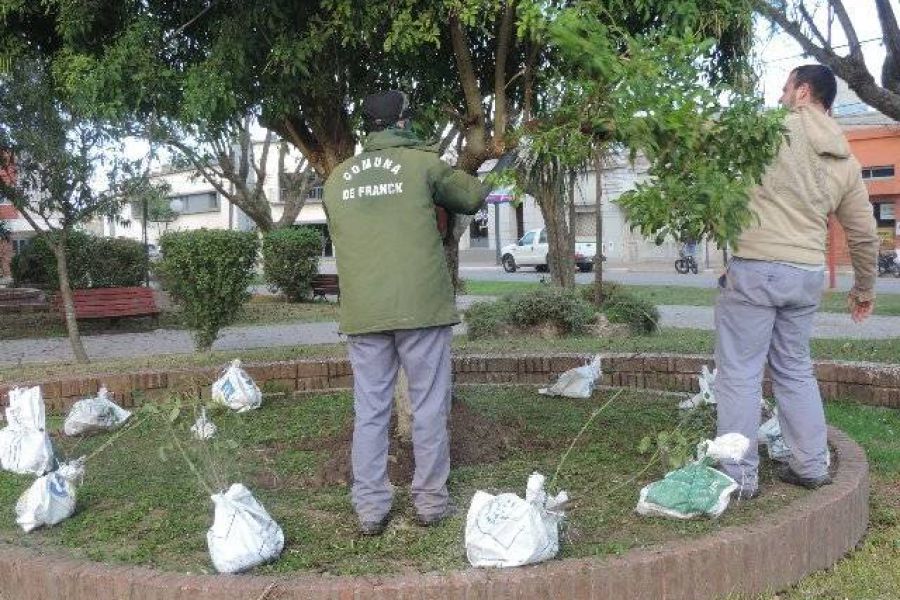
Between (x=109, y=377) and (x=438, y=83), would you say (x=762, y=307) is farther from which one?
(x=109, y=377)

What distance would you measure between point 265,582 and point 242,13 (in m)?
2.91

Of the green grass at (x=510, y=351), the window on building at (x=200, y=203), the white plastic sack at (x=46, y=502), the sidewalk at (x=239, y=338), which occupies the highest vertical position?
the window on building at (x=200, y=203)

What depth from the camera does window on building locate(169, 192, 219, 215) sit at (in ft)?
219

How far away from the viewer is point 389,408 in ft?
12.1

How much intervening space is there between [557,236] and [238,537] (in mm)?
11760

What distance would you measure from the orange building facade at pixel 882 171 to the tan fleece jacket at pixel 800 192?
31.8 metres

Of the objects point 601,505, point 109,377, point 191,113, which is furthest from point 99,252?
point 601,505

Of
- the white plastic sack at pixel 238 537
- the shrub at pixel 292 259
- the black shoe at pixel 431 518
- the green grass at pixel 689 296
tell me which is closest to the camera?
the white plastic sack at pixel 238 537

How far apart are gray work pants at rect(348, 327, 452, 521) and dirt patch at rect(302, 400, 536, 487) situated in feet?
2.39

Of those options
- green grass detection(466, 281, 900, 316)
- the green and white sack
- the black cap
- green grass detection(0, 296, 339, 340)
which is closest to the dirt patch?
the green and white sack

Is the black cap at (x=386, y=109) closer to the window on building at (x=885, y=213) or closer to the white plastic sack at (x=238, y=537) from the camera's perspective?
the white plastic sack at (x=238, y=537)

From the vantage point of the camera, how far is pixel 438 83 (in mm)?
5215

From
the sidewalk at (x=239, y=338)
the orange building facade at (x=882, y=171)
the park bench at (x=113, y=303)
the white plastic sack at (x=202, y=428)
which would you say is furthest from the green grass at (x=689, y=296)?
the orange building facade at (x=882, y=171)

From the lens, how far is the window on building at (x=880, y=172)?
34.4 metres
